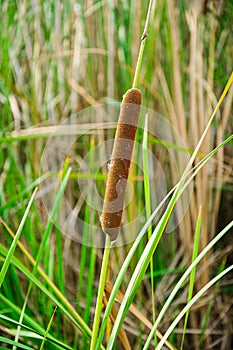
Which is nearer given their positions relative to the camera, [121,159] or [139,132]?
[121,159]

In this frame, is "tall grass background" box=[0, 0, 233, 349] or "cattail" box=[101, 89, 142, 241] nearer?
"cattail" box=[101, 89, 142, 241]

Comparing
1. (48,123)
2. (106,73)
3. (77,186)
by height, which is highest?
(106,73)

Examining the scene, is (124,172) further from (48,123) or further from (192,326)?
(48,123)

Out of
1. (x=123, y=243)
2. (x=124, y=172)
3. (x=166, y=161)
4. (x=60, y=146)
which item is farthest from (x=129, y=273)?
(x=124, y=172)

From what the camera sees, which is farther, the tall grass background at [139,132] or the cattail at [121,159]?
the tall grass background at [139,132]
